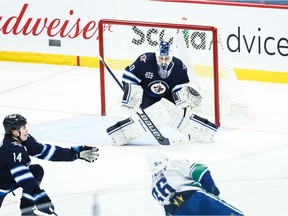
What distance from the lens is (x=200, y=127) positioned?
9219mm

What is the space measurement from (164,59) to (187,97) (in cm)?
36

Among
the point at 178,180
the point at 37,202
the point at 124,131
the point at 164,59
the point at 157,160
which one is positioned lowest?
the point at 37,202

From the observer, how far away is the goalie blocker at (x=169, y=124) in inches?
362

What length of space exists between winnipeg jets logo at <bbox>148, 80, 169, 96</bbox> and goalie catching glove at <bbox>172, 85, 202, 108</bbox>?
0.26ft

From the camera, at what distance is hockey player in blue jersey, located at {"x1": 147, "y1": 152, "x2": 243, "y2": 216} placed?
6027 mm

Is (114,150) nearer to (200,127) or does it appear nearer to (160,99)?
(160,99)

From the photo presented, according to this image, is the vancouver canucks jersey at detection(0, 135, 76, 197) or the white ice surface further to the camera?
the vancouver canucks jersey at detection(0, 135, 76, 197)

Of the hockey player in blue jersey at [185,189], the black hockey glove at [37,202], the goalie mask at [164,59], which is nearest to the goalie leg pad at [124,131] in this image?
the goalie mask at [164,59]

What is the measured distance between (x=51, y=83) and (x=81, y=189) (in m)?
3.73

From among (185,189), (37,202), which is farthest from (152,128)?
(185,189)

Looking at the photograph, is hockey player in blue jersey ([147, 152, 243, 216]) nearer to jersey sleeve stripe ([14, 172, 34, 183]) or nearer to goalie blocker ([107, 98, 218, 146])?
jersey sleeve stripe ([14, 172, 34, 183])

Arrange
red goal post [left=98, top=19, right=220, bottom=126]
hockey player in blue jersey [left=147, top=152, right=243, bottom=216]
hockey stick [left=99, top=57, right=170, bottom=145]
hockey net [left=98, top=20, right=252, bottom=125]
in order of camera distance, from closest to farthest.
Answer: hockey player in blue jersey [left=147, top=152, right=243, bottom=216] → hockey stick [left=99, top=57, right=170, bottom=145] → red goal post [left=98, top=19, right=220, bottom=126] → hockey net [left=98, top=20, right=252, bottom=125]

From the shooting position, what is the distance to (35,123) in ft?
33.0

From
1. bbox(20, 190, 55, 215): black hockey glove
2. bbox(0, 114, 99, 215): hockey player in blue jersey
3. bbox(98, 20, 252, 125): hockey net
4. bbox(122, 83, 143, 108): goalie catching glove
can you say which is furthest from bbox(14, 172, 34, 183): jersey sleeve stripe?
bbox(98, 20, 252, 125): hockey net
